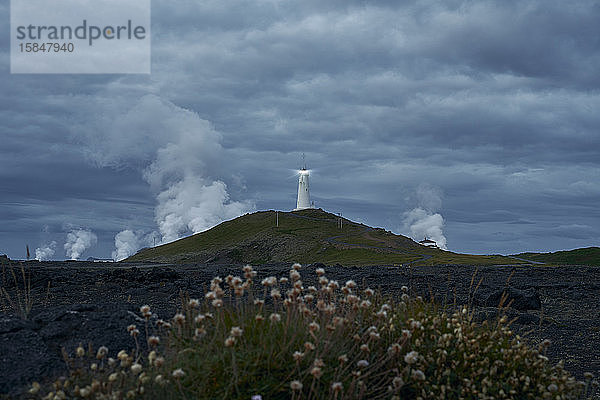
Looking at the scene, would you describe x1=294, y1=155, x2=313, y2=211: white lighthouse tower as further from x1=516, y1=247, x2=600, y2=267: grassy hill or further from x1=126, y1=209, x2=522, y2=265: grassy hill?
x1=516, y1=247, x2=600, y2=267: grassy hill

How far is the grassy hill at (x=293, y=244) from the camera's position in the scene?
67.1m

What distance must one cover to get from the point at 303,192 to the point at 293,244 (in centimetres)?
3867

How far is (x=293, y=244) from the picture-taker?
263 ft

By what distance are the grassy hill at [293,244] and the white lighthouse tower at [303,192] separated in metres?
4.43

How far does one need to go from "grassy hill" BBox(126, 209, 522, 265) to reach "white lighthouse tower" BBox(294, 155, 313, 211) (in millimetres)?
4431

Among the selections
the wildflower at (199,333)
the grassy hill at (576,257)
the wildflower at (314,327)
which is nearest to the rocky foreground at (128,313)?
the wildflower at (199,333)

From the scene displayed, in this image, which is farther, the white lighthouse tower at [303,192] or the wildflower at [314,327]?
the white lighthouse tower at [303,192]

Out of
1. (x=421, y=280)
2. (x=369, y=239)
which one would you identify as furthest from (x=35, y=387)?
(x=369, y=239)

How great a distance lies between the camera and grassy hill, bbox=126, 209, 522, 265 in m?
67.1

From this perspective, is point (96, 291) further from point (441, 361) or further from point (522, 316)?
point (441, 361)

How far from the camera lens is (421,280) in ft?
74.0

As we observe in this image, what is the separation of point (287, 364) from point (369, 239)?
74.1 m

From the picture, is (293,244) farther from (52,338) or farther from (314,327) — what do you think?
(314,327)

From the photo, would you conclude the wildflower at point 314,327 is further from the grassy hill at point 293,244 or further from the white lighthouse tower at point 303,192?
the white lighthouse tower at point 303,192
